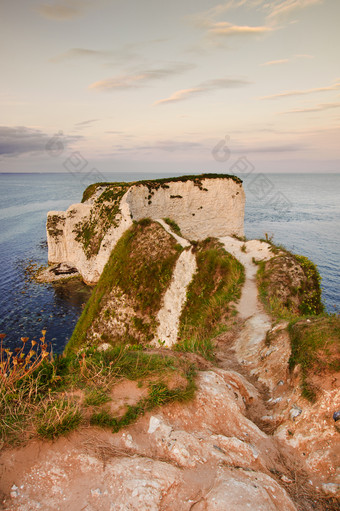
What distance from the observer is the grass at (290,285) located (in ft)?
48.2

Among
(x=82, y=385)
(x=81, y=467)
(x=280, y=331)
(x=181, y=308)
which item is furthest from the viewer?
(x=181, y=308)

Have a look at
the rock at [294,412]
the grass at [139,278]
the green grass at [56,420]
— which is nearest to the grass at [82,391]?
the green grass at [56,420]

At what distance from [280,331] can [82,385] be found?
20.8ft

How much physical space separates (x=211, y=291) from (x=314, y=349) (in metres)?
11.8

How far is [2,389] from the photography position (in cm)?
450

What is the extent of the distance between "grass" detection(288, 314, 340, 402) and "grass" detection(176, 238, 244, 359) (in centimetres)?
522

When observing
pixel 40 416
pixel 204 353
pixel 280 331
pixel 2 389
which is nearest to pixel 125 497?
pixel 40 416

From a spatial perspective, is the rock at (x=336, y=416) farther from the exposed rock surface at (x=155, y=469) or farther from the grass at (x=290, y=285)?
the grass at (x=290, y=285)

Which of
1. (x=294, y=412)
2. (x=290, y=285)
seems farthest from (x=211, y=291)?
(x=294, y=412)

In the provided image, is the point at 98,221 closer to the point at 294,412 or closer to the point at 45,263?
the point at 45,263

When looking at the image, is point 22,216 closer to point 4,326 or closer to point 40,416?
point 4,326

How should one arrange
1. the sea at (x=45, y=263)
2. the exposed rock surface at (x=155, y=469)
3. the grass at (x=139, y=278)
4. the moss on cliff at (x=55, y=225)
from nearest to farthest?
1. the exposed rock surface at (x=155, y=469)
2. the grass at (x=139, y=278)
3. the sea at (x=45, y=263)
4. the moss on cliff at (x=55, y=225)

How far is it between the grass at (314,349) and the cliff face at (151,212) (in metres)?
23.0

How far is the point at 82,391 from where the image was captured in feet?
16.8
